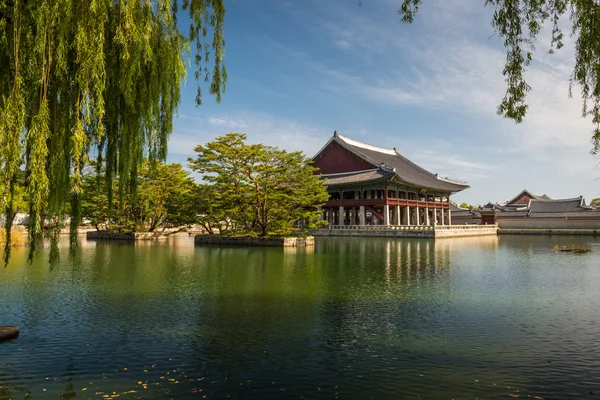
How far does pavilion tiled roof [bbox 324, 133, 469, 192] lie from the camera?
50253 millimetres

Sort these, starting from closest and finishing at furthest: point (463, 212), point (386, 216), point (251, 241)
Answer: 1. point (251, 241)
2. point (386, 216)
3. point (463, 212)

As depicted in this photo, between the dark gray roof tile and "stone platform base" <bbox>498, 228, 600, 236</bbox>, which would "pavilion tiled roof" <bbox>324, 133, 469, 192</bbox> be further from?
"stone platform base" <bbox>498, 228, 600, 236</bbox>

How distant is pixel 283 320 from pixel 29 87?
607 centimetres

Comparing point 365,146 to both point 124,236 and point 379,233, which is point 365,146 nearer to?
point 379,233

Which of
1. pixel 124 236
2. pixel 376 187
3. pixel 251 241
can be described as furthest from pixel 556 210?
pixel 124 236

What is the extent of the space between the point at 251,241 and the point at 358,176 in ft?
71.7

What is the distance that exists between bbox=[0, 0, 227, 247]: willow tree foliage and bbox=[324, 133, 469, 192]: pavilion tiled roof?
134 ft

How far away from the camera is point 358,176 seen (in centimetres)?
4800

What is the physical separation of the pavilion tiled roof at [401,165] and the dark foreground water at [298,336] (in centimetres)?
3532

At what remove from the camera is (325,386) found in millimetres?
5586

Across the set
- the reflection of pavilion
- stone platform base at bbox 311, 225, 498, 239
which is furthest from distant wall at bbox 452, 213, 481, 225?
stone platform base at bbox 311, 225, 498, 239

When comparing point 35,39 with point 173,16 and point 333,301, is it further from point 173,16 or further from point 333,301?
point 333,301

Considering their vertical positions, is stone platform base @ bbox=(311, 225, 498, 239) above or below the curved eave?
below

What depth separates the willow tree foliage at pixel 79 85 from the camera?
5.17 metres
